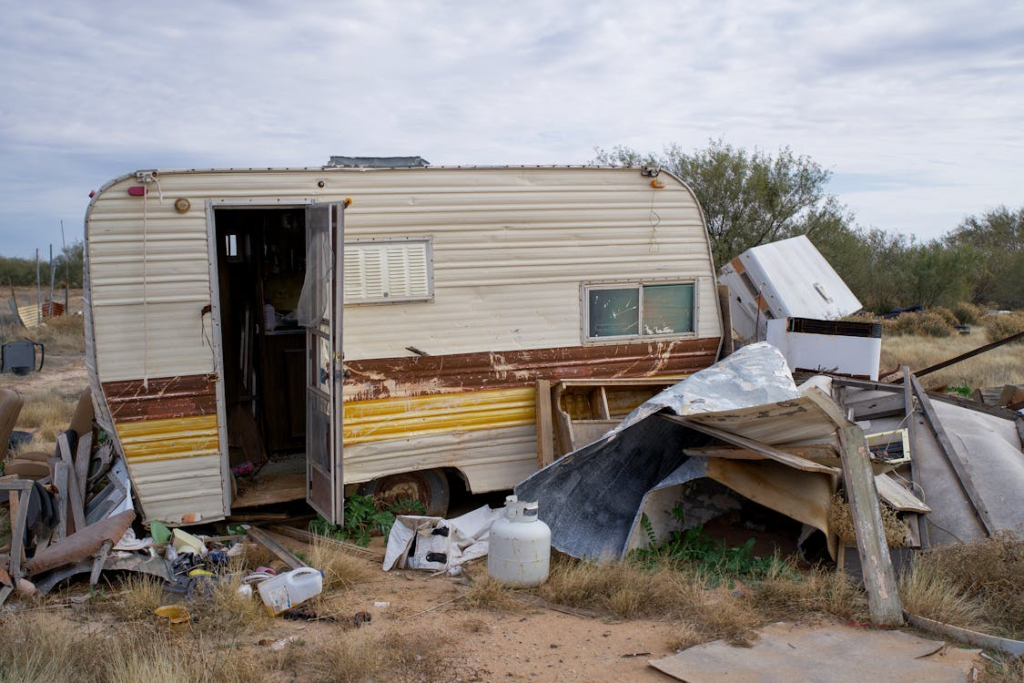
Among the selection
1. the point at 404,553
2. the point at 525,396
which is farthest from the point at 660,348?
the point at 404,553

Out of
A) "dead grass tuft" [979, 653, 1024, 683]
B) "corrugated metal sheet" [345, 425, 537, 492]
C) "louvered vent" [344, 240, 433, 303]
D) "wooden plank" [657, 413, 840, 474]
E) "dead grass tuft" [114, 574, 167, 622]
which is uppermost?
"louvered vent" [344, 240, 433, 303]

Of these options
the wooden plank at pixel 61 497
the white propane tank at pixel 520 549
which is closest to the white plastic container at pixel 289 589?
the white propane tank at pixel 520 549

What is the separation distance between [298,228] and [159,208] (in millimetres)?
2293

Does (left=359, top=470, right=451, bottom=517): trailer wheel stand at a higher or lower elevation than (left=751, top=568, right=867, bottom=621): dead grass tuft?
higher

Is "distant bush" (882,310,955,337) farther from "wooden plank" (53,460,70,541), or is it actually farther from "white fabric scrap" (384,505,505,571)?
"wooden plank" (53,460,70,541)

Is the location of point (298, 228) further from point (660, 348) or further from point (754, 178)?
point (754, 178)

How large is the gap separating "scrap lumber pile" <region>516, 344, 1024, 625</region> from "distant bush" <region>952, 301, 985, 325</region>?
1724cm

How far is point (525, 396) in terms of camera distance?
736cm

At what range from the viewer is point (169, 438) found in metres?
6.45

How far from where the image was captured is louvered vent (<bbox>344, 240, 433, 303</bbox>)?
680 centimetres

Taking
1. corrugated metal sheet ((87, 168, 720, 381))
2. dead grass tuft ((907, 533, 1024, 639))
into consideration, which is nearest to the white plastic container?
corrugated metal sheet ((87, 168, 720, 381))

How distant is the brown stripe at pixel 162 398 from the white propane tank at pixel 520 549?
234 centimetres

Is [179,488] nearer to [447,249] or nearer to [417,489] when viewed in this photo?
[417,489]

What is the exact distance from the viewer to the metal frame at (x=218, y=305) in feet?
21.2
